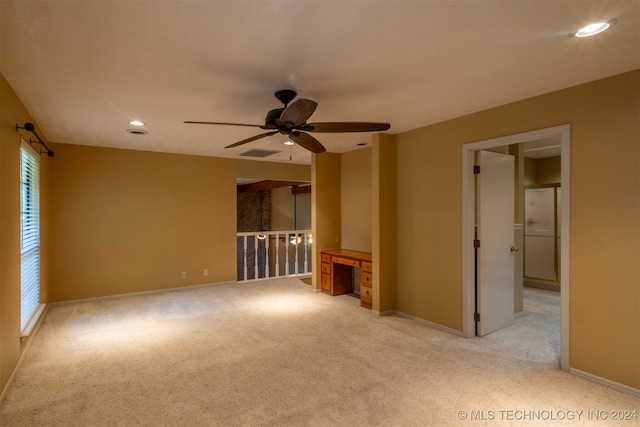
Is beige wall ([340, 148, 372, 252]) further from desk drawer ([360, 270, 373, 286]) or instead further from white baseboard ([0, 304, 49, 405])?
white baseboard ([0, 304, 49, 405])

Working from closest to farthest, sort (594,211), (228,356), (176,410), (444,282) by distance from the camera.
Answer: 1. (176,410)
2. (594,211)
3. (228,356)
4. (444,282)

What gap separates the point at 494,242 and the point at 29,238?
5079 millimetres

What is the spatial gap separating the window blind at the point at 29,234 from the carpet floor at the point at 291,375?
0.37 meters

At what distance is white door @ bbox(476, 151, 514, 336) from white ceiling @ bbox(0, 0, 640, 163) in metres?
0.83

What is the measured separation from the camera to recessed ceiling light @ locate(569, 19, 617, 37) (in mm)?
1847

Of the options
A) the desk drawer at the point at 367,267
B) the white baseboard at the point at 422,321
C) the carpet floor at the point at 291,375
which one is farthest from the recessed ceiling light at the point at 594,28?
the desk drawer at the point at 367,267

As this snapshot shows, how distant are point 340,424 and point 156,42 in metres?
2.63

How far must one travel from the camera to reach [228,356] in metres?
3.14

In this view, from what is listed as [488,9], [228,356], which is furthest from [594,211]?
[228,356]

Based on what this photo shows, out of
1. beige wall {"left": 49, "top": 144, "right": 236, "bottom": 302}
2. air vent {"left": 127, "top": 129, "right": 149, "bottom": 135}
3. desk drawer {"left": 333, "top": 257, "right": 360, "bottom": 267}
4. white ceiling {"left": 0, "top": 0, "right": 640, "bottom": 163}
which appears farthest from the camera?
beige wall {"left": 49, "top": 144, "right": 236, "bottom": 302}

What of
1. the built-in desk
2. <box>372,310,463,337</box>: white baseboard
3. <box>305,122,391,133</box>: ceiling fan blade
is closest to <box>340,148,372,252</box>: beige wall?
the built-in desk

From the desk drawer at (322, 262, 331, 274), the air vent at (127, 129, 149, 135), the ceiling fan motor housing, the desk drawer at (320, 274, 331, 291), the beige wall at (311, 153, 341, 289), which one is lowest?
the desk drawer at (320, 274, 331, 291)

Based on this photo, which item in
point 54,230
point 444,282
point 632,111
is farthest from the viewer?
A: point 54,230

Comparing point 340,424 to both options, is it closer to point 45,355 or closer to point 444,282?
point 444,282
